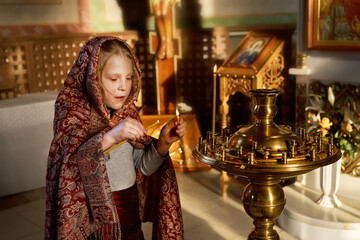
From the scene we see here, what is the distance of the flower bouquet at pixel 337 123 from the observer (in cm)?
314

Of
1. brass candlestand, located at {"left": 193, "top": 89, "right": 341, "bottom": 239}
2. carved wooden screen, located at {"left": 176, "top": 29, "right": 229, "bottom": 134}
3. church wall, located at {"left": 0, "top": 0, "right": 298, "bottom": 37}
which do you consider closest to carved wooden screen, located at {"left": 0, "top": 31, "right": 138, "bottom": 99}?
church wall, located at {"left": 0, "top": 0, "right": 298, "bottom": 37}

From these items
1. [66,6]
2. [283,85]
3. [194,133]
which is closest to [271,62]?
[283,85]

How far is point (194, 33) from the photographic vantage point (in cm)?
571

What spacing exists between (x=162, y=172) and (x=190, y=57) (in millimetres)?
3800

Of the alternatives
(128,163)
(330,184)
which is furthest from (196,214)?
(128,163)

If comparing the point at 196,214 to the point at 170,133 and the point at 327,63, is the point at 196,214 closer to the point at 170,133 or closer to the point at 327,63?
the point at 327,63

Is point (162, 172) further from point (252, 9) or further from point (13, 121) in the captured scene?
point (252, 9)

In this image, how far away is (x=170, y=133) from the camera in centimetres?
190

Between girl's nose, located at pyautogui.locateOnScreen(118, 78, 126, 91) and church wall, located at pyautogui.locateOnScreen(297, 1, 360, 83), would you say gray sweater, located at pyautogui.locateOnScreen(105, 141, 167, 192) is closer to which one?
girl's nose, located at pyautogui.locateOnScreen(118, 78, 126, 91)

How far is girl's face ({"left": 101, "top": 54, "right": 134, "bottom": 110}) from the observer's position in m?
1.86

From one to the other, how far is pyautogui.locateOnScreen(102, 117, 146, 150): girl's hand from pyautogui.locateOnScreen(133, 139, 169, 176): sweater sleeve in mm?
340

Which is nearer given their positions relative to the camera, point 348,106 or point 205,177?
point 348,106

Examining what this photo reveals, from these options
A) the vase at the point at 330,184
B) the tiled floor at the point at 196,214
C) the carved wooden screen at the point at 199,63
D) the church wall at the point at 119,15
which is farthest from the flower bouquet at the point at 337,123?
the carved wooden screen at the point at 199,63

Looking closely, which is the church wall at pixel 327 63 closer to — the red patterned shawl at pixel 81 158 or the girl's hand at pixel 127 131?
the red patterned shawl at pixel 81 158
